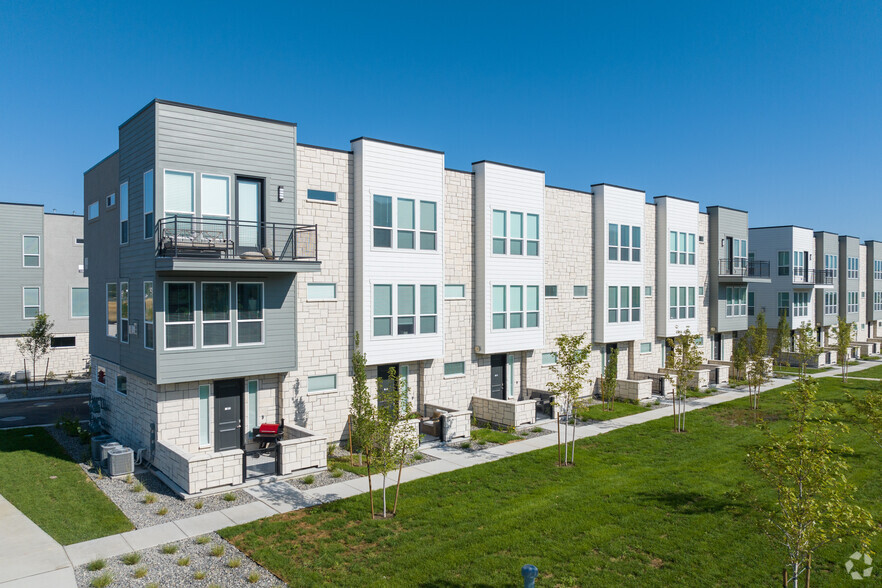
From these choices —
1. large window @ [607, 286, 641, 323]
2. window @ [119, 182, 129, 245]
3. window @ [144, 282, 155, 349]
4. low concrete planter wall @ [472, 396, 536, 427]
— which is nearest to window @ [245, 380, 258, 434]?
window @ [144, 282, 155, 349]

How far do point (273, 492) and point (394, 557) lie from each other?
183 inches

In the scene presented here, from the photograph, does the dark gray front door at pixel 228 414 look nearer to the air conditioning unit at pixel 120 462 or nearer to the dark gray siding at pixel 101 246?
the air conditioning unit at pixel 120 462

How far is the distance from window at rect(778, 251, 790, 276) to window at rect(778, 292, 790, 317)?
4.84ft

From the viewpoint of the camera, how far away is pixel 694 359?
838 inches

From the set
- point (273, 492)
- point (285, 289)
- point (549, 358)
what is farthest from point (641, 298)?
point (273, 492)

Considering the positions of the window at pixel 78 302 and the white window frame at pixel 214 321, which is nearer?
the white window frame at pixel 214 321

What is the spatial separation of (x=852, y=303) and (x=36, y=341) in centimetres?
5785

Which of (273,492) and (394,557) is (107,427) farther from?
(394,557)

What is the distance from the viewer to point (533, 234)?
23.2 metres

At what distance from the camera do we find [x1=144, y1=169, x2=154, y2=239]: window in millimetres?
14797

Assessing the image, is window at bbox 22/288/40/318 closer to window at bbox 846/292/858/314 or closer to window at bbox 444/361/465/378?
window at bbox 444/361/465/378

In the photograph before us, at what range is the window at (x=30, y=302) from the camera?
30484mm

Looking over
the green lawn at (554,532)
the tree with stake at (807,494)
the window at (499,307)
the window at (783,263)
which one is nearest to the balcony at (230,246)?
the green lawn at (554,532)

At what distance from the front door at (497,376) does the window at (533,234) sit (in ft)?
14.5
